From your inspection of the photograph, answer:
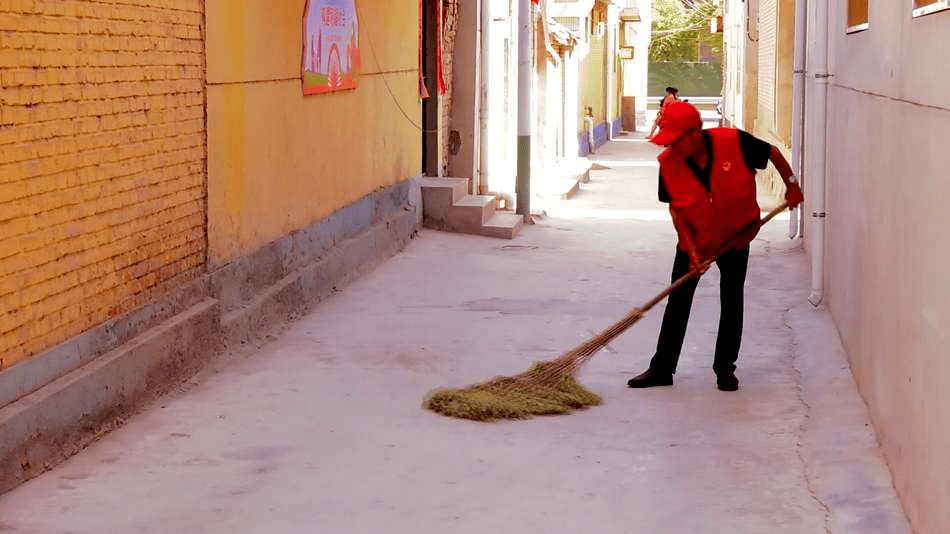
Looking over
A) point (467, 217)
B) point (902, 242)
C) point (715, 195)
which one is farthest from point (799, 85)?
point (902, 242)

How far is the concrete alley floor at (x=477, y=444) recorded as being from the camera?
5785mm

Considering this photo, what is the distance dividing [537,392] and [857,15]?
9.60 feet

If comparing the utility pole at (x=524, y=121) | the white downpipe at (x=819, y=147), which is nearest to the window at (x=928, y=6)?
the white downpipe at (x=819, y=147)

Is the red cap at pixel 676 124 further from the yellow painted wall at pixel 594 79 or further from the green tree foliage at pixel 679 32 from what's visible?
the green tree foliage at pixel 679 32

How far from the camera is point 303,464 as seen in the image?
6559 millimetres

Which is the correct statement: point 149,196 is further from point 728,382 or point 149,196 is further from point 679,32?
point 679,32

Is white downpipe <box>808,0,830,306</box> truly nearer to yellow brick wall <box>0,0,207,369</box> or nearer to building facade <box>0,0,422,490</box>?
building facade <box>0,0,422,490</box>

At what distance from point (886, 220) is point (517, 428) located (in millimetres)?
1948

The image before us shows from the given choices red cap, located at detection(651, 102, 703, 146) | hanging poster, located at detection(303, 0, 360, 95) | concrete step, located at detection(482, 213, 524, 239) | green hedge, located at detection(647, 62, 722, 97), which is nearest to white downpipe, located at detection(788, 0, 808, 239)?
concrete step, located at detection(482, 213, 524, 239)

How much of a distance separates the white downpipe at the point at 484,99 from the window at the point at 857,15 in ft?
26.8

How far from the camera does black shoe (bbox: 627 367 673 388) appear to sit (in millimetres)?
8203

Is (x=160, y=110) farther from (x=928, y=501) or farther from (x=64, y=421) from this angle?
(x=928, y=501)

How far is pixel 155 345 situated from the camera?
7.52m

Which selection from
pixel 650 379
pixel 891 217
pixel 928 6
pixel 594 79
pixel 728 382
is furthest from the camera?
pixel 594 79
